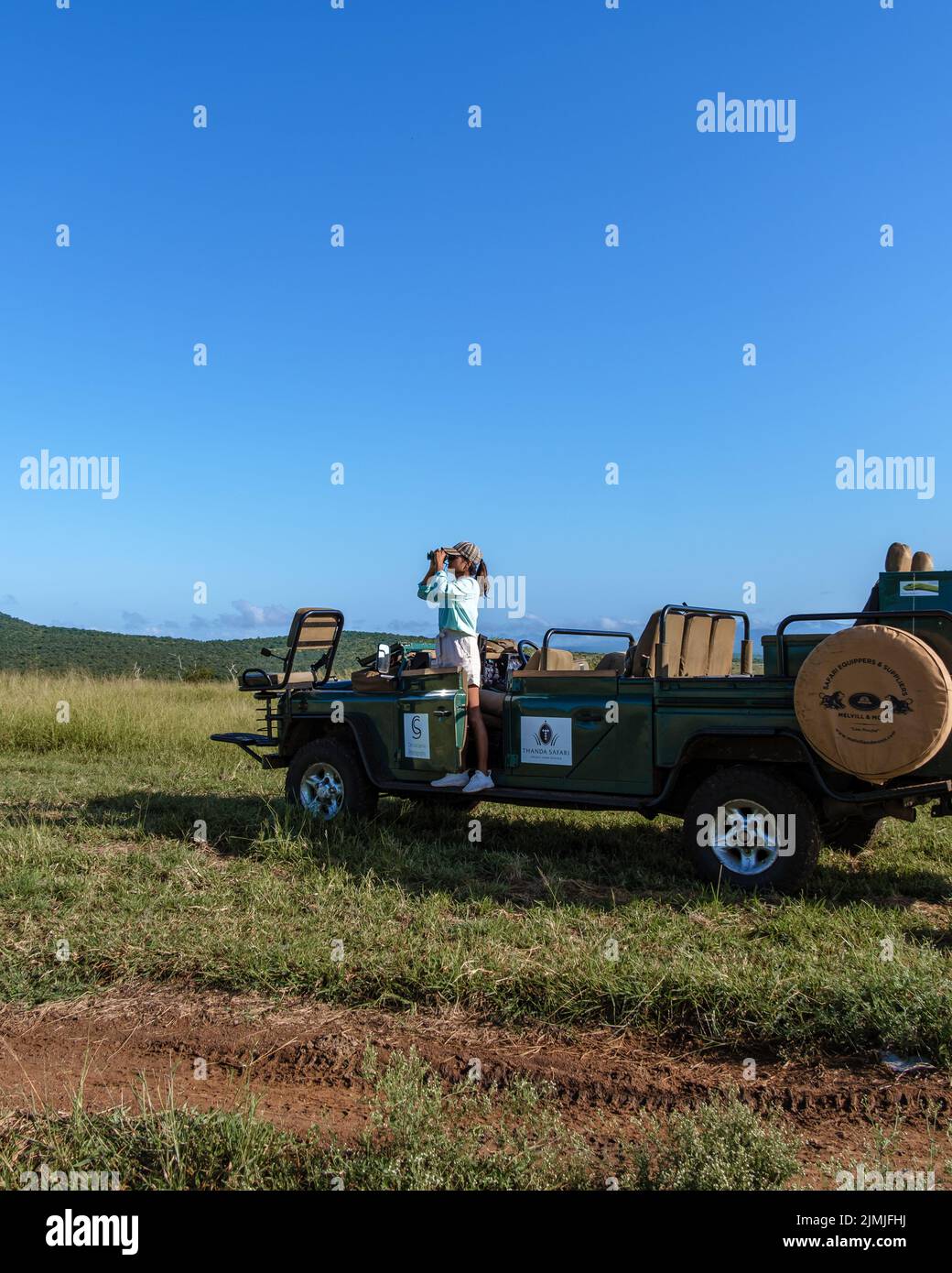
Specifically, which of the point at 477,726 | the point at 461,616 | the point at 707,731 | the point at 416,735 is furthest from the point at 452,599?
the point at 707,731

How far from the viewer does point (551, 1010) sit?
4.55 m

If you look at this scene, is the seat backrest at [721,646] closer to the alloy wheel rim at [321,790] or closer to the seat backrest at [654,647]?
the seat backrest at [654,647]

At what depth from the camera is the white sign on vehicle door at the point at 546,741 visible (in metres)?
7.26

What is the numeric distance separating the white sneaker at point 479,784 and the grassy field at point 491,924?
47cm

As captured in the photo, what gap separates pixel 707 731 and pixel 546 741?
49.1 inches

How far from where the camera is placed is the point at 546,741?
24.2 ft

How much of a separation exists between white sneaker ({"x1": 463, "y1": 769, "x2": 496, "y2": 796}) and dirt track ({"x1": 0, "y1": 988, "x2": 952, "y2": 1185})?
9.70ft

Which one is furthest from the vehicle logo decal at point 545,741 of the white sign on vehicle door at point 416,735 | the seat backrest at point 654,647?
the white sign on vehicle door at point 416,735

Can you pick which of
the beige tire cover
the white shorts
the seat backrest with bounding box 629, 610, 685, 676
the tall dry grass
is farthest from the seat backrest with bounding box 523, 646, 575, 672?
the tall dry grass

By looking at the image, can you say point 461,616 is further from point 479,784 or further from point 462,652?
point 479,784

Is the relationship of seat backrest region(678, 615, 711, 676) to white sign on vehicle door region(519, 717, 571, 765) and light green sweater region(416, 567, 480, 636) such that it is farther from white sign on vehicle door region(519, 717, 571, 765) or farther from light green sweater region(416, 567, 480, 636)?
light green sweater region(416, 567, 480, 636)

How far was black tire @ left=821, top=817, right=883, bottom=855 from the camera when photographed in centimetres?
731

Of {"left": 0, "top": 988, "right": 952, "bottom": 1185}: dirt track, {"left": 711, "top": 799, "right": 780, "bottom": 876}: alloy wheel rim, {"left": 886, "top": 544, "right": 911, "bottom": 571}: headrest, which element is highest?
{"left": 886, "top": 544, "right": 911, "bottom": 571}: headrest
